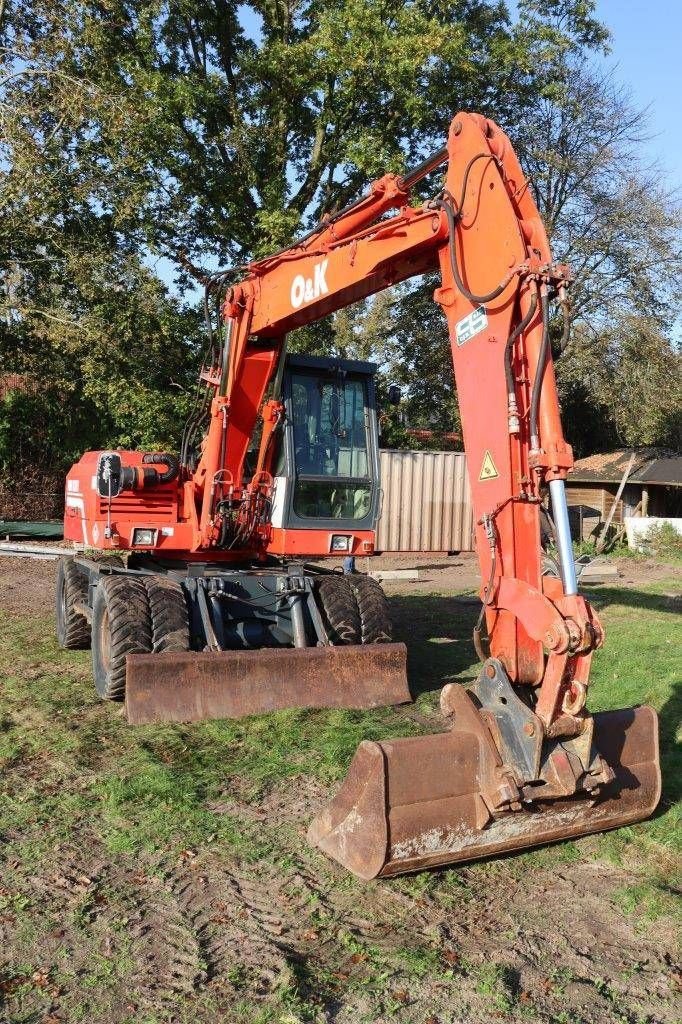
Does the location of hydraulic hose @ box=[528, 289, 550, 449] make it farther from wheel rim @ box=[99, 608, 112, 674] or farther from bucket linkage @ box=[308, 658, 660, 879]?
wheel rim @ box=[99, 608, 112, 674]

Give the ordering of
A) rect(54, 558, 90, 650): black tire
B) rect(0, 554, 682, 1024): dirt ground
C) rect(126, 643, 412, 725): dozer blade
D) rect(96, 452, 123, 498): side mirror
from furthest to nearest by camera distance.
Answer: rect(54, 558, 90, 650): black tire → rect(96, 452, 123, 498): side mirror → rect(126, 643, 412, 725): dozer blade → rect(0, 554, 682, 1024): dirt ground

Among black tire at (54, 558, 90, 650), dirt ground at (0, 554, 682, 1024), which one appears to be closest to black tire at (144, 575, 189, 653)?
black tire at (54, 558, 90, 650)

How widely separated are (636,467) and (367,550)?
16.7 meters

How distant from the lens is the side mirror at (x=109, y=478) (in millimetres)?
7652

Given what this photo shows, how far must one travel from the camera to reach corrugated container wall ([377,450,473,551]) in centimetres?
1989

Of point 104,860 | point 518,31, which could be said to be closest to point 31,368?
point 518,31

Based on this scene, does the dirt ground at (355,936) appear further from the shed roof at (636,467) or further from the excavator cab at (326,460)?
the shed roof at (636,467)

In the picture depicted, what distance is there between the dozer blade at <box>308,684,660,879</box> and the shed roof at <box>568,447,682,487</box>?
57.3ft

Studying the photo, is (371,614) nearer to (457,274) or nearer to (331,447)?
(331,447)

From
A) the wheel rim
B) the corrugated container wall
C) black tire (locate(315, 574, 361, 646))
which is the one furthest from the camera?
the corrugated container wall

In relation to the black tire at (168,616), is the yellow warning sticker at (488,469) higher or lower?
higher

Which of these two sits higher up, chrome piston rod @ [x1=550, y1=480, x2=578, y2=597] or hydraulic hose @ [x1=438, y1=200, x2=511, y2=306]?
hydraulic hose @ [x1=438, y1=200, x2=511, y2=306]

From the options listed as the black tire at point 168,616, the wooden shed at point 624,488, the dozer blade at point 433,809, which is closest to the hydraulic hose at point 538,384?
the dozer blade at point 433,809

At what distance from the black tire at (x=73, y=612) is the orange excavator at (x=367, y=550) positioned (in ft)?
0.08
